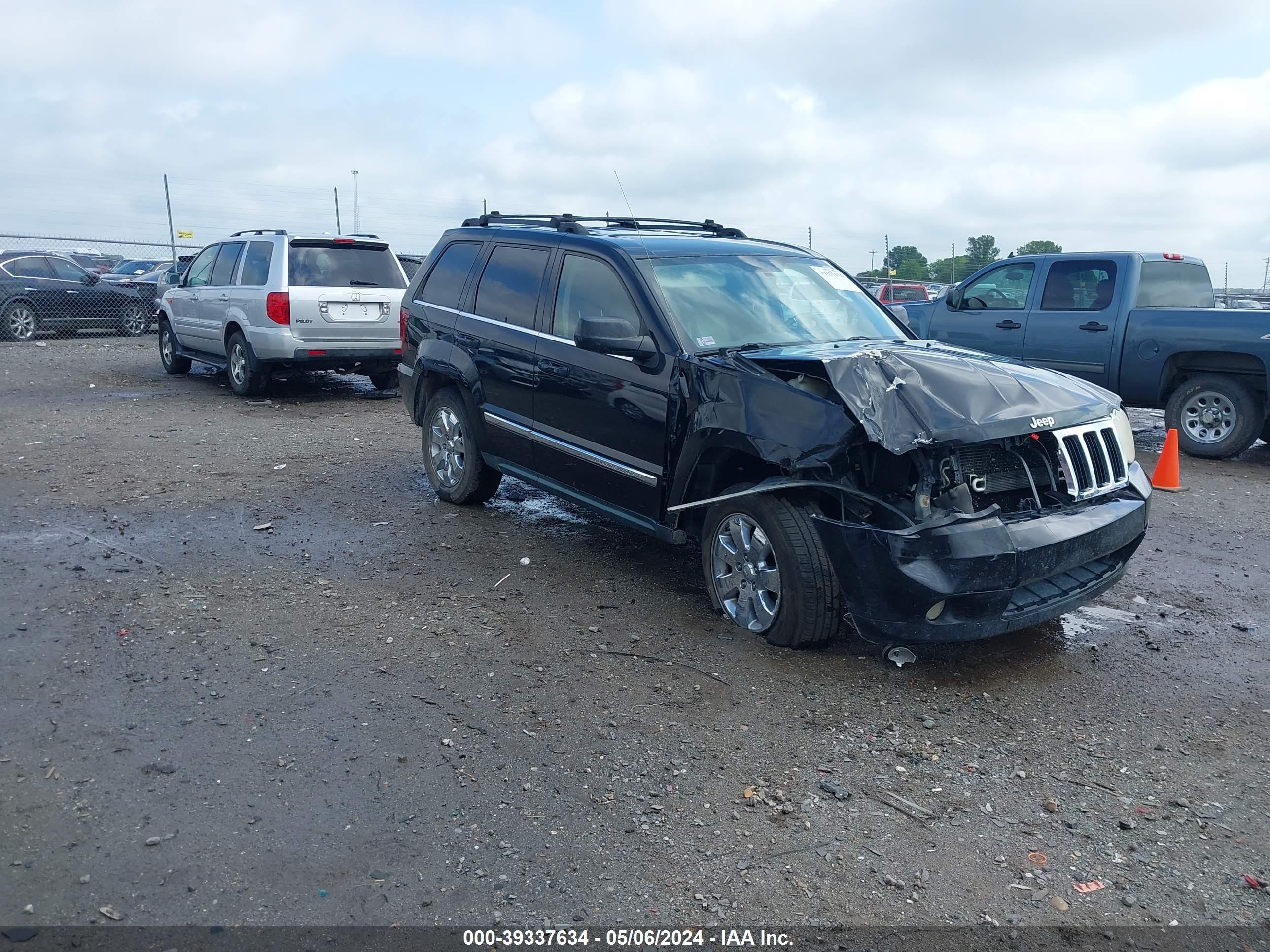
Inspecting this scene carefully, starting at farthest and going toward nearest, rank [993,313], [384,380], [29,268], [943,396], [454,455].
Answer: [29,268] < [384,380] < [993,313] < [454,455] < [943,396]

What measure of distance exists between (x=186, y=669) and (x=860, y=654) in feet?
9.80

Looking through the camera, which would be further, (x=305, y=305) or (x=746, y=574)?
(x=305, y=305)

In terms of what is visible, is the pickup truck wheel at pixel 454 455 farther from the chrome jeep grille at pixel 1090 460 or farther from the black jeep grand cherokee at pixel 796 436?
the chrome jeep grille at pixel 1090 460

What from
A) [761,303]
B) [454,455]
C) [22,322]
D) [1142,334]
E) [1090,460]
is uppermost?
[761,303]

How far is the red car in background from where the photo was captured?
23.1 meters

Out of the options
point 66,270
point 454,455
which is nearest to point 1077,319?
point 454,455

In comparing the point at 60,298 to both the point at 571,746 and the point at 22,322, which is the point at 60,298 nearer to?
the point at 22,322

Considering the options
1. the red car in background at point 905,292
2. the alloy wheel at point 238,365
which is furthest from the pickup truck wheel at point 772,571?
the red car in background at point 905,292

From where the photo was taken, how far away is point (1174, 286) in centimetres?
1004

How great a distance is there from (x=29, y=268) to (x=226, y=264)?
7912 mm

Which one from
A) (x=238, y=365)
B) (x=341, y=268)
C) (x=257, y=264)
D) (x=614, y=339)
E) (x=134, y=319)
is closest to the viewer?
(x=614, y=339)

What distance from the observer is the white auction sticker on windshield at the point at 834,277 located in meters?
6.14

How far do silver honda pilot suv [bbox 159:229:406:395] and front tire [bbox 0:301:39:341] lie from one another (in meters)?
7.72

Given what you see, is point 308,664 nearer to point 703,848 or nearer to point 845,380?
point 703,848
